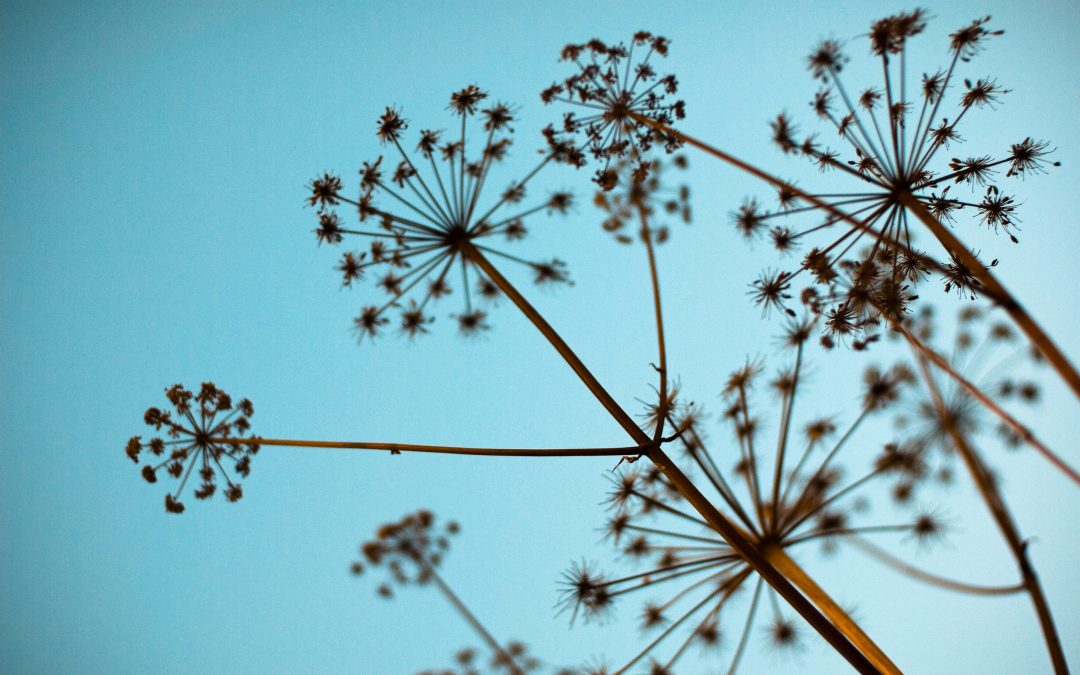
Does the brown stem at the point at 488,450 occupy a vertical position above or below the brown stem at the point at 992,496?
above

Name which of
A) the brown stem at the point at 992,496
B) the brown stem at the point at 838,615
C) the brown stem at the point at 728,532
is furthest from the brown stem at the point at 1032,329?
the brown stem at the point at 838,615

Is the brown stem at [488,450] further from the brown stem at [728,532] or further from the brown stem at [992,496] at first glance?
the brown stem at [992,496]

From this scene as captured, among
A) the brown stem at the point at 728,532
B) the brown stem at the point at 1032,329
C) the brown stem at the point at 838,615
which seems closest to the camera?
the brown stem at the point at 1032,329

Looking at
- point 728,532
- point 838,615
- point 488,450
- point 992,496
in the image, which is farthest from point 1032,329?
point 488,450

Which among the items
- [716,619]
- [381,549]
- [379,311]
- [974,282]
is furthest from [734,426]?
[381,549]

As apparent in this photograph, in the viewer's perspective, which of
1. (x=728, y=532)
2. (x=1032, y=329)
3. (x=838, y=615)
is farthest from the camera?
(x=838, y=615)

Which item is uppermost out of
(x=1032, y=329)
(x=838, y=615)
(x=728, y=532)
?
(x=1032, y=329)

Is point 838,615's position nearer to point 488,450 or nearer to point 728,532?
point 728,532

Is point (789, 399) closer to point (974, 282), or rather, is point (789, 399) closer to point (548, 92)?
point (974, 282)

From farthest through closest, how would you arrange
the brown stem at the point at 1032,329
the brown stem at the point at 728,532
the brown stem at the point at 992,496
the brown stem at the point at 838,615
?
the brown stem at the point at 838,615
the brown stem at the point at 728,532
the brown stem at the point at 1032,329
the brown stem at the point at 992,496

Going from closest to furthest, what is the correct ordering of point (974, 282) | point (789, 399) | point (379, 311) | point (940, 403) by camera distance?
point (940, 403) → point (974, 282) → point (789, 399) → point (379, 311)

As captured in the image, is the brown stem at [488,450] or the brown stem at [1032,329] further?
the brown stem at [488,450]
